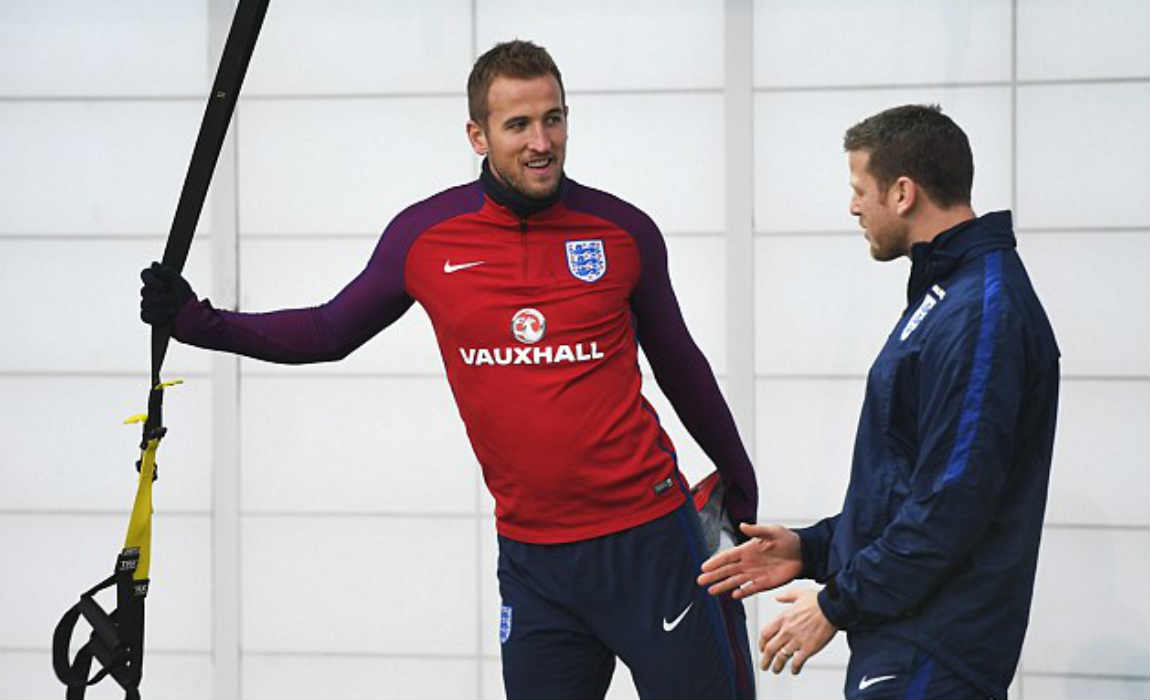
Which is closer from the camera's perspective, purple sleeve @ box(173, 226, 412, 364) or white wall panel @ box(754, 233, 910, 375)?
purple sleeve @ box(173, 226, 412, 364)

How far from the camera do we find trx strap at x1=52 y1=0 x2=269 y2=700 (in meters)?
2.35

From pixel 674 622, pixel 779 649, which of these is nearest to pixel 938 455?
pixel 779 649

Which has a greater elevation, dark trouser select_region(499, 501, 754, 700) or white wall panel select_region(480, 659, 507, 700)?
dark trouser select_region(499, 501, 754, 700)

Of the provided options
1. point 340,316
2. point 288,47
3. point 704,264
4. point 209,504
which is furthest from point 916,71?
point 209,504

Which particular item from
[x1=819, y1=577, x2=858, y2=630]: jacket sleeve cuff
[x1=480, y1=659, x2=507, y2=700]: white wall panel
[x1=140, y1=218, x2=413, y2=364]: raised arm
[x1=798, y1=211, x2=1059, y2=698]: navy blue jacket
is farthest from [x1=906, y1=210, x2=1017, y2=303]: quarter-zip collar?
[x1=480, y1=659, x2=507, y2=700]: white wall panel

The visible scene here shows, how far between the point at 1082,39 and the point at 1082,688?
4.95ft

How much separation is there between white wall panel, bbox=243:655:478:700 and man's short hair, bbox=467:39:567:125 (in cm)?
181

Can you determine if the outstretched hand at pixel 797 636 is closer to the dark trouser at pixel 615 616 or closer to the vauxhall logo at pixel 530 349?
the dark trouser at pixel 615 616

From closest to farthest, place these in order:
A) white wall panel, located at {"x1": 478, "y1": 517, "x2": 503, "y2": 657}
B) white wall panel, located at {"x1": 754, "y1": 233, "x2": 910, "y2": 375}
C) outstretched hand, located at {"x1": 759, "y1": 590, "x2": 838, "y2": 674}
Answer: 1. outstretched hand, located at {"x1": 759, "y1": 590, "x2": 838, "y2": 674}
2. white wall panel, located at {"x1": 754, "y1": 233, "x2": 910, "y2": 375}
3. white wall panel, located at {"x1": 478, "y1": 517, "x2": 503, "y2": 657}

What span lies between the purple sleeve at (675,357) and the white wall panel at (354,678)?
4.61 ft

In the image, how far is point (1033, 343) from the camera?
1.90 metres

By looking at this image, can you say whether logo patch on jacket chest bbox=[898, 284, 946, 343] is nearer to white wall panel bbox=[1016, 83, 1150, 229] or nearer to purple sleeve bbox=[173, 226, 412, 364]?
purple sleeve bbox=[173, 226, 412, 364]

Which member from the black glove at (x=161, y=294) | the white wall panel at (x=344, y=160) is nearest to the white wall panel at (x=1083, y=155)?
the white wall panel at (x=344, y=160)

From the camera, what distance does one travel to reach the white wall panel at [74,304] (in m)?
3.92
